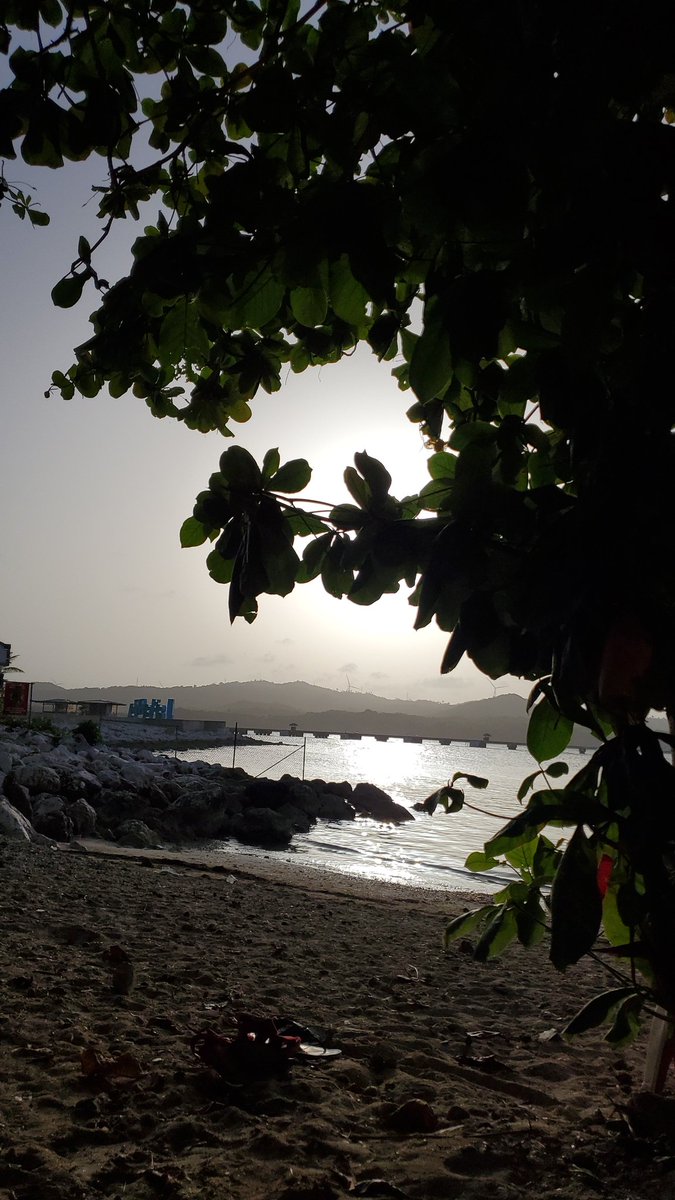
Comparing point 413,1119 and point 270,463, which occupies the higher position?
point 270,463

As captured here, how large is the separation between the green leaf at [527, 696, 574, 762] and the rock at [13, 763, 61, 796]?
9332mm

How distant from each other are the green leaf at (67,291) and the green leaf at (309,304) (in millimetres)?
475

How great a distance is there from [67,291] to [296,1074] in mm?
1804

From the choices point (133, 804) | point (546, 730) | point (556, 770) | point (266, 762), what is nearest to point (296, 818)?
point (133, 804)

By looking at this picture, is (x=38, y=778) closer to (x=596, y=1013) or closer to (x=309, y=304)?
(x=596, y=1013)

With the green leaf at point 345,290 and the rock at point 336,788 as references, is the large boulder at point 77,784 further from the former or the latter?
the green leaf at point 345,290

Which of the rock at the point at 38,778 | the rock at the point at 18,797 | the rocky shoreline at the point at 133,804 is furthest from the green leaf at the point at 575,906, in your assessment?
the rock at the point at 38,778

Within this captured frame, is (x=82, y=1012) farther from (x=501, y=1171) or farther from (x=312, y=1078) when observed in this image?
(x=501, y=1171)

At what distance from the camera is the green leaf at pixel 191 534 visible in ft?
4.23

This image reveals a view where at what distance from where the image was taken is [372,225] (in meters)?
0.99

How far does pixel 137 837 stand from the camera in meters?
8.49

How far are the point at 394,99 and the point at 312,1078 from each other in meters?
1.98

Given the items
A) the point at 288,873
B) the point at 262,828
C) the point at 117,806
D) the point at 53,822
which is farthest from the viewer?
the point at 262,828

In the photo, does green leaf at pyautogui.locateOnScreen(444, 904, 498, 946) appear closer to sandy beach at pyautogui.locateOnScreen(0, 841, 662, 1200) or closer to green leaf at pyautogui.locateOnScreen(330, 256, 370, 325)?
sandy beach at pyautogui.locateOnScreen(0, 841, 662, 1200)
